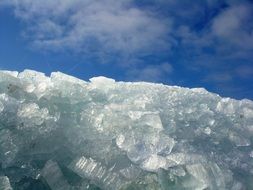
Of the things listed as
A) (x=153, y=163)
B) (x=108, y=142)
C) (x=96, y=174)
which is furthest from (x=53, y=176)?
(x=153, y=163)

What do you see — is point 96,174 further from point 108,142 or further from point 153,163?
point 153,163

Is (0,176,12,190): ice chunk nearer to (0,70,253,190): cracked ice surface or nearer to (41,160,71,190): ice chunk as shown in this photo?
(0,70,253,190): cracked ice surface

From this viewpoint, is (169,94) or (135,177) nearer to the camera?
(135,177)

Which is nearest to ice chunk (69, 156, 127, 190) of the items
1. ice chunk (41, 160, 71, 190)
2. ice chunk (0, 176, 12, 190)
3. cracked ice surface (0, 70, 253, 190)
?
cracked ice surface (0, 70, 253, 190)

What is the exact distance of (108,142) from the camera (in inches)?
219

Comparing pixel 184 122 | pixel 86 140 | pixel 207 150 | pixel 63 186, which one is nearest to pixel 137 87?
pixel 184 122

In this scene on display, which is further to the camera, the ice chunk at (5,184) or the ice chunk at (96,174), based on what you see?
the ice chunk at (96,174)

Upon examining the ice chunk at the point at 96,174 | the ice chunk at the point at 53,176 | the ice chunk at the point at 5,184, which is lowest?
the ice chunk at the point at 5,184

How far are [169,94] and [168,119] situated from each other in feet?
3.71

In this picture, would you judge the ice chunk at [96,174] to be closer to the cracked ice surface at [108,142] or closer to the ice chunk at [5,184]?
the cracked ice surface at [108,142]

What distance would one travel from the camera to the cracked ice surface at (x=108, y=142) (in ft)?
17.0

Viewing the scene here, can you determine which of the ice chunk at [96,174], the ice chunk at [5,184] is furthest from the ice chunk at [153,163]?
the ice chunk at [5,184]

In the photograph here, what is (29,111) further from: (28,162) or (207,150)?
(207,150)

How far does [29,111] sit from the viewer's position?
5.33 metres
